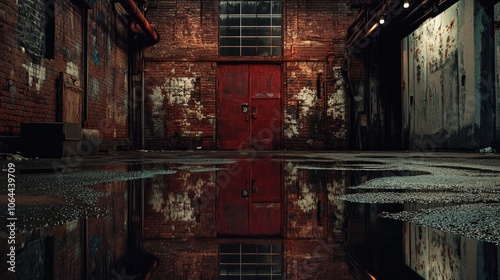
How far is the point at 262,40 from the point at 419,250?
13183 mm

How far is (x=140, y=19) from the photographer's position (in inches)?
452

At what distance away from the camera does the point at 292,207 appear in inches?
67.4

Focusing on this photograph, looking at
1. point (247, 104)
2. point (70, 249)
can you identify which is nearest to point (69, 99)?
point (247, 104)

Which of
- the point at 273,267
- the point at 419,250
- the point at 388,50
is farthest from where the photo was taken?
the point at 388,50

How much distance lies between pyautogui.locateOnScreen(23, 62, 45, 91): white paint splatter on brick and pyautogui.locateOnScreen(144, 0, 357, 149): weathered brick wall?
6283 millimetres

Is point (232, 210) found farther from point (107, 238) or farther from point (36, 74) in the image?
point (36, 74)

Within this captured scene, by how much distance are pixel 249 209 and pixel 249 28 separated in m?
12.7

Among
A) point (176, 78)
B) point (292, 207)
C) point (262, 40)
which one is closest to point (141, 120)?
point (176, 78)

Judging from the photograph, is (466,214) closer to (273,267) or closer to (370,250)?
(370,250)

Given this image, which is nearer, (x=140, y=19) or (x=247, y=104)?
(x=140, y=19)

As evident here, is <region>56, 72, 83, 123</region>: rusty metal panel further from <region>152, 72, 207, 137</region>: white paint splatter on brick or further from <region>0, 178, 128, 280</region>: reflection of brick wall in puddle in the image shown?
<region>0, 178, 128, 280</region>: reflection of brick wall in puddle

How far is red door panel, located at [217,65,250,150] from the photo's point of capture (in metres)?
13.7

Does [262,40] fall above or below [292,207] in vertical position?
above

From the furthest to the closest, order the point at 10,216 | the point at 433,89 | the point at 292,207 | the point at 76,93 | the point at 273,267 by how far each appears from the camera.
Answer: the point at 433,89, the point at 76,93, the point at 292,207, the point at 10,216, the point at 273,267
